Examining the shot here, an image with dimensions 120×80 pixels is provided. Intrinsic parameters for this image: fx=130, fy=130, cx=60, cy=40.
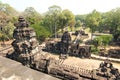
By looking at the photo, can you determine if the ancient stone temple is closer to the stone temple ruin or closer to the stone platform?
the stone temple ruin

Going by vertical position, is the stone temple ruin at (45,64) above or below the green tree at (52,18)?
below

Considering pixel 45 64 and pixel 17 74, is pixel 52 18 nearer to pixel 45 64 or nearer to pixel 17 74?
pixel 45 64

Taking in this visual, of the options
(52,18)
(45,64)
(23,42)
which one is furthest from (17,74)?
(52,18)

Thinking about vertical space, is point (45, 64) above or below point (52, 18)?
below

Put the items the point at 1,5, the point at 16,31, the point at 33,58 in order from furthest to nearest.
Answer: the point at 1,5, the point at 16,31, the point at 33,58

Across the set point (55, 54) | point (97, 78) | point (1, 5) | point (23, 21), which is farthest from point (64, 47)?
point (1, 5)

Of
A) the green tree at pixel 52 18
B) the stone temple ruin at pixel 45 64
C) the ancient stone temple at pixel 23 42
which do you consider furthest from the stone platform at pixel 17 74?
the green tree at pixel 52 18

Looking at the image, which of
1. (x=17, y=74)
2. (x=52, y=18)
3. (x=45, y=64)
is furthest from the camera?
(x=52, y=18)

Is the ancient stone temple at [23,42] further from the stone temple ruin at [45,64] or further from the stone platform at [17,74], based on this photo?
the stone platform at [17,74]

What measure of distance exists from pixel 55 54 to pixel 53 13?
1765 centimetres

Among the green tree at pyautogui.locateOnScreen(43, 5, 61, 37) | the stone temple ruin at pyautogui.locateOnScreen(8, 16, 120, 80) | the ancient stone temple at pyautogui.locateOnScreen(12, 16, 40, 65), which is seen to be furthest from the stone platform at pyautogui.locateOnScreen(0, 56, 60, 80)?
the green tree at pyautogui.locateOnScreen(43, 5, 61, 37)

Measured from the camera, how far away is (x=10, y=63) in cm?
771

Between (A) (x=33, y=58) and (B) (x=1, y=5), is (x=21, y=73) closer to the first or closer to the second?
(A) (x=33, y=58)

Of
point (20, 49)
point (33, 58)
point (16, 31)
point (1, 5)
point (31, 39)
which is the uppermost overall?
point (1, 5)
